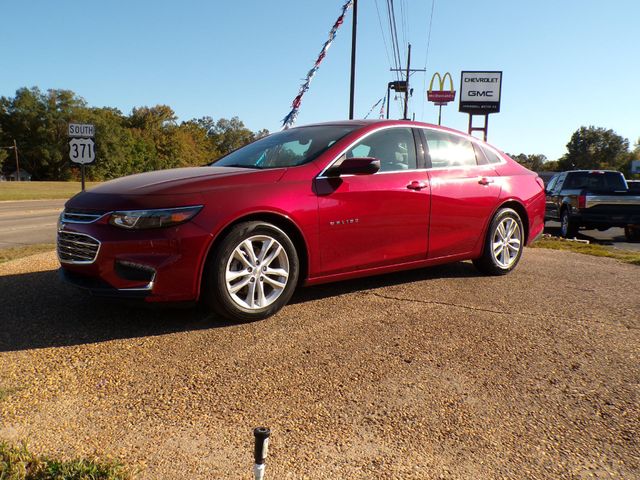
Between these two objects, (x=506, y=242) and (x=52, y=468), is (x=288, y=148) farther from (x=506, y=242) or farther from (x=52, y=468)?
(x=52, y=468)

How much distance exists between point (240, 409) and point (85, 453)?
72 cm

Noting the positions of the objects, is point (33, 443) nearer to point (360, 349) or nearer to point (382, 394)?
point (382, 394)

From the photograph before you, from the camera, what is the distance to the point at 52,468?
2.01 metres

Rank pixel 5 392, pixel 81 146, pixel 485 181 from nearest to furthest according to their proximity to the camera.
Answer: pixel 5 392 → pixel 485 181 → pixel 81 146

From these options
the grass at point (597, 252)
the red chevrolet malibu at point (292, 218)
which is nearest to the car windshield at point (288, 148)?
the red chevrolet malibu at point (292, 218)

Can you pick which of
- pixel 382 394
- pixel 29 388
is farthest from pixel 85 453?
pixel 382 394

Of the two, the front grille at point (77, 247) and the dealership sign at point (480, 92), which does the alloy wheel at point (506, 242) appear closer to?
the front grille at point (77, 247)

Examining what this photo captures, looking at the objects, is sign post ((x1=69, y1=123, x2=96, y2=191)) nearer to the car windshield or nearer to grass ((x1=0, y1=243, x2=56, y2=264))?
grass ((x1=0, y1=243, x2=56, y2=264))

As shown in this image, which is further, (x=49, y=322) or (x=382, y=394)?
(x=49, y=322)

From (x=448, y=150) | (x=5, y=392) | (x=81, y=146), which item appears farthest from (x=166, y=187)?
(x=81, y=146)

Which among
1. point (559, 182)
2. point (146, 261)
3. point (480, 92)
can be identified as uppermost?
point (480, 92)

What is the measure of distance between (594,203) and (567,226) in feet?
3.23

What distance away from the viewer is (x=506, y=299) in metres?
4.68

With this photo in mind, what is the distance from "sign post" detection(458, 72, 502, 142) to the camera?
21.6m
